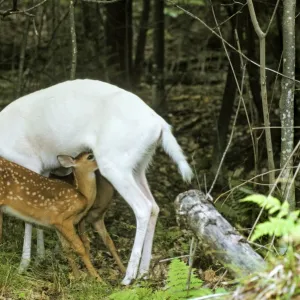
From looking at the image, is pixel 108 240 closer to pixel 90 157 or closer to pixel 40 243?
pixel 40 243

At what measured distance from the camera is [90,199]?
5867 mm

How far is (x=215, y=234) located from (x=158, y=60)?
7401 mm

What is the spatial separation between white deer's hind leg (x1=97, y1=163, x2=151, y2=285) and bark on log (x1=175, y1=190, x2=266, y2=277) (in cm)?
127

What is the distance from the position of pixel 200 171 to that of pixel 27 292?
392cm

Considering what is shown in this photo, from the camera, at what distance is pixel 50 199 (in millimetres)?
5688

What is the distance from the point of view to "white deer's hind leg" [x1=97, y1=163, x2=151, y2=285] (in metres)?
5.75

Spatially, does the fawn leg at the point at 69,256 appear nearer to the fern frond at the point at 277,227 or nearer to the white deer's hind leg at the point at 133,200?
the white deer's hind leg at the point at 133,200

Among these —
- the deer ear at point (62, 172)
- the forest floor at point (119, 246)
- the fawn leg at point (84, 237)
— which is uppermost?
the deer ear at point (62, 172)

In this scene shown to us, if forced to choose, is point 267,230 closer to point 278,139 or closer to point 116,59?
point 278,139

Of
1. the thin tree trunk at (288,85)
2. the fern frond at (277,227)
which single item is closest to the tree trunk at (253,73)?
the thin tree trunk at (288,85)

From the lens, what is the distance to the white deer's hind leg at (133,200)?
226 inches

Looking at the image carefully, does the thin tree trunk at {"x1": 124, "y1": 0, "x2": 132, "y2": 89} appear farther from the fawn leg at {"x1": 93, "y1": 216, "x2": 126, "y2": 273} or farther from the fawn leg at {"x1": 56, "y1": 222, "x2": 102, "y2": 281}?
Answer: the fawn leg at {"x1": 56, "y1": 222, "x2": 102, "y2": 281}

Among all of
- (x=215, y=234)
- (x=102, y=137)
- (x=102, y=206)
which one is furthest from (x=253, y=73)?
(x=215, y=234)

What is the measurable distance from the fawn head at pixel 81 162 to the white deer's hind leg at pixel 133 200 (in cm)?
13
